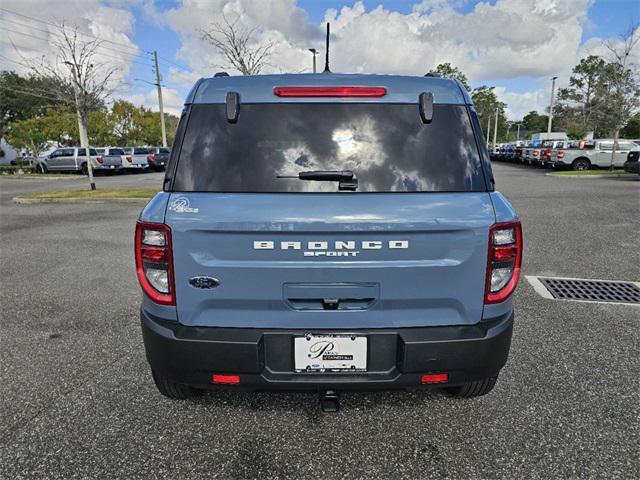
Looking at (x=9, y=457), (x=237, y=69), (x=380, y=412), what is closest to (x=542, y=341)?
(x=380, y=412)

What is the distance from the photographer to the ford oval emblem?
2035mm

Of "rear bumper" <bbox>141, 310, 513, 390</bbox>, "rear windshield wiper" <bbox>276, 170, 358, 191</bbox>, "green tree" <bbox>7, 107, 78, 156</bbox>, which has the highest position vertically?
"green tree" <bbox>7, 107, 78, 156</bbox>

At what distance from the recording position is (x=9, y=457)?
2.29 metres

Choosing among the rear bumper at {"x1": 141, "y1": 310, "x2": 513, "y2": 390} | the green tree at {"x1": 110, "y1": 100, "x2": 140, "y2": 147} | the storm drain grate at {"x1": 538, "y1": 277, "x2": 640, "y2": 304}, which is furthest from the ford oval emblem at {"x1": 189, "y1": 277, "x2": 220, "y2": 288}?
Result: the green tree at {"x1": 110, "y1": 100, "x2": 140, "y2": 147}

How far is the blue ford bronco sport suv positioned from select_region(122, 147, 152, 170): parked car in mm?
28539

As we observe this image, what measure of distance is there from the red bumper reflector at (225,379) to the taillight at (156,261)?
1.44 ft

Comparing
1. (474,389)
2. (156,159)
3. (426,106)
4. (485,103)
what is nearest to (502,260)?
(426,106)

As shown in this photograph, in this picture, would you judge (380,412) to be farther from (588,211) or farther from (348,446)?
(588,211)

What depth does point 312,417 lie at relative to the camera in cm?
262

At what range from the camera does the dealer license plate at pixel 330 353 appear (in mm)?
2076

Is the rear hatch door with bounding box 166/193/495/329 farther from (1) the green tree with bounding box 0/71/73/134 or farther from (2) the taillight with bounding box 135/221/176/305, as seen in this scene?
(1) the green tree with bounding box 0/71/73/134

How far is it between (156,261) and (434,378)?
4.96ft

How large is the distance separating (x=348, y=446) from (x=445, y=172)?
1.58m

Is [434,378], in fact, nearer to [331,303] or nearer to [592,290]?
[331,303]
